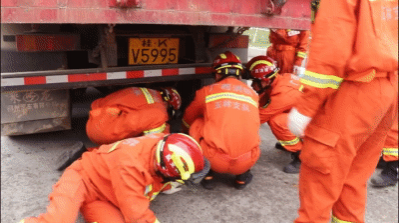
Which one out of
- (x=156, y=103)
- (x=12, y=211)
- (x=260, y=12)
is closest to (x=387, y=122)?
(x=260, y=12)

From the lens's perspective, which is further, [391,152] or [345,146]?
[391,152]

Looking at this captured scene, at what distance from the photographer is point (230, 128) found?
263 centimetres

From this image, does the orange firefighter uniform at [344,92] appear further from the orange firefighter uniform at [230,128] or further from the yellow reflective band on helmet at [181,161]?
the orange firefighter uniform at [230,128]

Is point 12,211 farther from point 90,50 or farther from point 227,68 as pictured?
point 227,68

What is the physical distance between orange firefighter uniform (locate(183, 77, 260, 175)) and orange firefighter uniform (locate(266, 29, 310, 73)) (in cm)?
195

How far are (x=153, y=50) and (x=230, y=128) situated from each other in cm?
116

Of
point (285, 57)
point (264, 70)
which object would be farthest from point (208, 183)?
point (285, 57)

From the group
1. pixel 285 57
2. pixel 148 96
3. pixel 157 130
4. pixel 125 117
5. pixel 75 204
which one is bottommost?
pixel 75 204

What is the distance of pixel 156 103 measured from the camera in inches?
118

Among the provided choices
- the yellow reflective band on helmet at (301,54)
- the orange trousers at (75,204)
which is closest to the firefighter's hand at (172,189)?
the orange trousers at (75,204)

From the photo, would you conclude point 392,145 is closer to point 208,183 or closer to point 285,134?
point 285,134

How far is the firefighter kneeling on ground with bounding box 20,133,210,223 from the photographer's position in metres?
2.03

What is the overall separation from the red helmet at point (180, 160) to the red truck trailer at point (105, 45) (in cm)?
80

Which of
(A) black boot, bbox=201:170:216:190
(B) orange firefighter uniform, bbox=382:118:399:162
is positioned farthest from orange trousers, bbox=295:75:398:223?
(B) orange firefighter uniform, bbox=382:118:399:162
